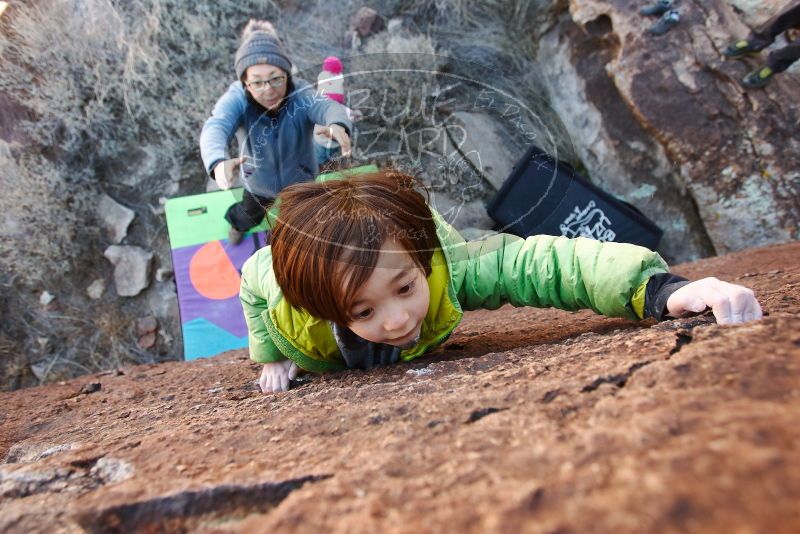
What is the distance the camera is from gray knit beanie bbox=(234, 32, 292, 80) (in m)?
2.49

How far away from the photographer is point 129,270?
3811 mm

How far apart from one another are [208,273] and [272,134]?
165 centimetres

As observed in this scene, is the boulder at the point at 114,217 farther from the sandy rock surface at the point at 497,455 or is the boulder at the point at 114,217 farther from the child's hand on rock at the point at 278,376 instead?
the sandy rock surface at the point at 497,455

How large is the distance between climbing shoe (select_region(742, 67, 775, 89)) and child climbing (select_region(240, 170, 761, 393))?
2.63m

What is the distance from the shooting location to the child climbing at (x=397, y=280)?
112 centimetres

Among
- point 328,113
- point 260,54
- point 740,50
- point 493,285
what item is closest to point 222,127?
point 260,54

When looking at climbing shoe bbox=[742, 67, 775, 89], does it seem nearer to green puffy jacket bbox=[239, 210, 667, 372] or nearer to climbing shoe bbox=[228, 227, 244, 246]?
green puffy jacket bbox=[239, 210, 667, 372]

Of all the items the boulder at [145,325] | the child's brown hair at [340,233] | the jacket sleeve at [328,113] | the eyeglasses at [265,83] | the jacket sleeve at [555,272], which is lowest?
the boulder at [145,325]

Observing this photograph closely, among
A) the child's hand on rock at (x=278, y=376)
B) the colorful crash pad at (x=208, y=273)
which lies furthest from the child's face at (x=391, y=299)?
the colorful crash pad at (x=208, y=273)

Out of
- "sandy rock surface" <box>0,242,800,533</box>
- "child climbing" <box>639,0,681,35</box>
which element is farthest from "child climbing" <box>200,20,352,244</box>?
"child climbing" <box>639,0,681,35</box>

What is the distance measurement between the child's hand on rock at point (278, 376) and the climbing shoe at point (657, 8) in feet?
10.5

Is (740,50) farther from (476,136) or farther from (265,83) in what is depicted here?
(476,136)

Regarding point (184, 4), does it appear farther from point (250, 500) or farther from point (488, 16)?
point (250, 500)

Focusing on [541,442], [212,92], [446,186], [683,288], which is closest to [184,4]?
[212,92]
